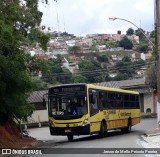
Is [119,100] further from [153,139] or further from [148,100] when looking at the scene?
[148,100]

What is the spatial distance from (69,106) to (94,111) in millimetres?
1529

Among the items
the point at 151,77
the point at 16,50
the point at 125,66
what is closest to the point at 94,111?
the point at 16,50

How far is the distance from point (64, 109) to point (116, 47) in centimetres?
7138

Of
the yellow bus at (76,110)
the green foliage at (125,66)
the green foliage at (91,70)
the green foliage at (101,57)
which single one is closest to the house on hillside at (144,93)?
the green foliage at (91,70)

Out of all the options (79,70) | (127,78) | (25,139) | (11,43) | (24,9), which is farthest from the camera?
(127,78)

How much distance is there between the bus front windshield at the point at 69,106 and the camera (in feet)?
86.2

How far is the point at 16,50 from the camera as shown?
21.7m

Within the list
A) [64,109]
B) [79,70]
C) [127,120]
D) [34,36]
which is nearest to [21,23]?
[34,36]

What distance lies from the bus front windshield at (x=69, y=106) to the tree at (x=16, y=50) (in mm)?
1899

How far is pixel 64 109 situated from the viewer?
26531mm

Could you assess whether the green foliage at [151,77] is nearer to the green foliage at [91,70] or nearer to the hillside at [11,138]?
the green foliage at [91,70]

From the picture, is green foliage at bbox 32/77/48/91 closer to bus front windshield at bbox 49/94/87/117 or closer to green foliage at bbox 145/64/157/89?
bus front windshield at bbox 49/94/87/117

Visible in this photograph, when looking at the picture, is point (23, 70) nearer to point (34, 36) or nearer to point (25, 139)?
point (34, 36)

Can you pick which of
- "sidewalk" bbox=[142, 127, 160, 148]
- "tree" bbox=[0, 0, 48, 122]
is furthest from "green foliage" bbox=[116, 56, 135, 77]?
"sidewalk" bbox=[142, 127, 160, 148]
